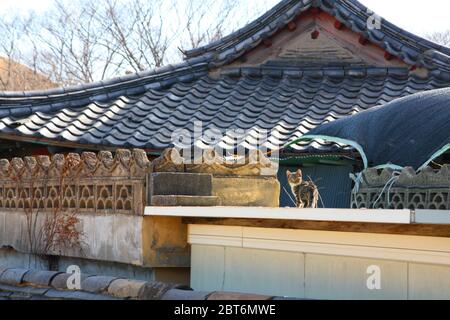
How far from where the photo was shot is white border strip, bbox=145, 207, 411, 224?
674cm

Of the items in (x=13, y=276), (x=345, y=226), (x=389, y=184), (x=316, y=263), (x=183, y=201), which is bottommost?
(x=13, y=276)

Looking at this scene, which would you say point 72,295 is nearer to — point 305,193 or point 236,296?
point 236,296

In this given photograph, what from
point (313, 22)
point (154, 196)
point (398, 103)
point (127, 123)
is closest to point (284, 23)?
point (313, 22)

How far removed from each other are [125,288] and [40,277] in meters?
1.57

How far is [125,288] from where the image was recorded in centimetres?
863

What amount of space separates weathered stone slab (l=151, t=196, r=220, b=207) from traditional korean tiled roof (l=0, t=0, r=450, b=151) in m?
4.78

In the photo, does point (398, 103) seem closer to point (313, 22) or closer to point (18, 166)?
point (18, 166)

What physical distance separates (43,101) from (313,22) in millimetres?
5215

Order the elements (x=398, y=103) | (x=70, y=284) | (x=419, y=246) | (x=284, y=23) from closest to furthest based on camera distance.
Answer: (x=419, y=246) → (x=70, y=284) → (x=398, y=103) → (x=284, y=23)

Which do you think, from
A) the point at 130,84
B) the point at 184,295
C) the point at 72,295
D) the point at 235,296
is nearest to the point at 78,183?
the point at 72,295

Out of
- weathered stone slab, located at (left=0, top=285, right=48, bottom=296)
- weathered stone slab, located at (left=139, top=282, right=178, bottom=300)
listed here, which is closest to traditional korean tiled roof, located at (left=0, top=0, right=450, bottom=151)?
weathered stone slab, located at (left=0, top=285, right=48, bottom=296)

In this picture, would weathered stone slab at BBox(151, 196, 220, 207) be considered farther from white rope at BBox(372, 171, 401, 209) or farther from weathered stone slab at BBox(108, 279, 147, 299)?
white rope at BBox(372, 171, 401, 209)

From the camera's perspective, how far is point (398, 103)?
11914 millimetres

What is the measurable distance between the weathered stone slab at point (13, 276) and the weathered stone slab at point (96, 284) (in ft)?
4.04
